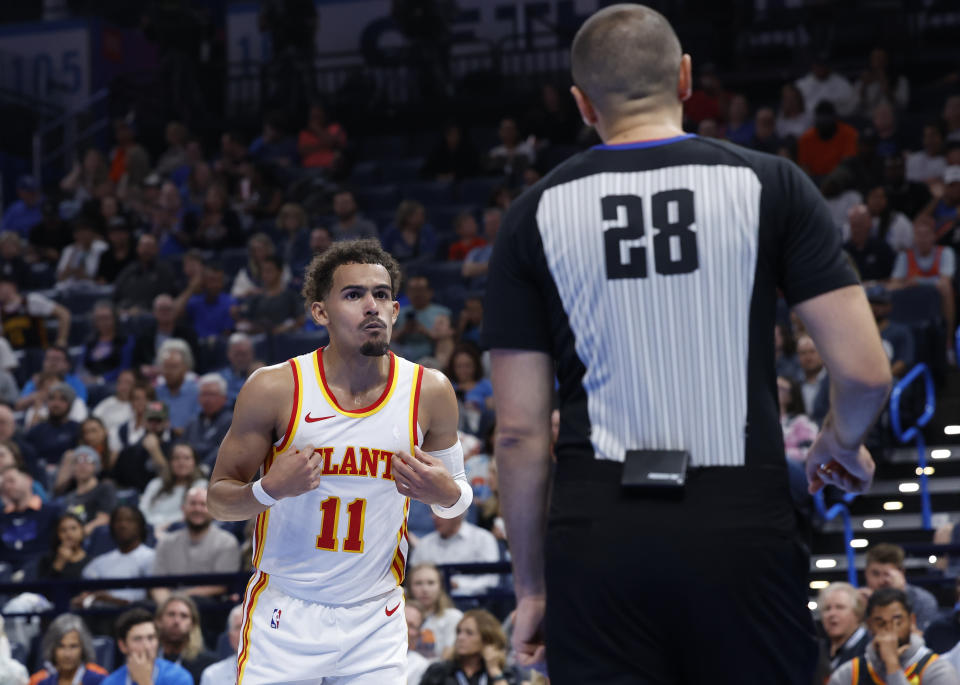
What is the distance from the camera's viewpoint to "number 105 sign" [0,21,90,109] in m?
21.4

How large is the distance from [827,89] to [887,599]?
869cm

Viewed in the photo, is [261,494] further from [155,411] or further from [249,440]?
[155,411]

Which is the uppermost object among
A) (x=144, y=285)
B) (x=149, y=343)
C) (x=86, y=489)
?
(x=144, y=285)

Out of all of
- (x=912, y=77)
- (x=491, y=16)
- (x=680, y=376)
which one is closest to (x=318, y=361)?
(x=680, y=376)

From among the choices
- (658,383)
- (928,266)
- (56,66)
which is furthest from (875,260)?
(56,66)

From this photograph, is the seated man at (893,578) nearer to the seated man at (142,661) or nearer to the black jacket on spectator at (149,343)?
the seated man at (142,661)

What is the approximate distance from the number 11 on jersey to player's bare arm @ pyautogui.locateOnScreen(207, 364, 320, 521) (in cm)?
26

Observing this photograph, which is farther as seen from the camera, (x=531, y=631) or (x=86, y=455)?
(x=86, y=455)

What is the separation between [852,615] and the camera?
26.0ft

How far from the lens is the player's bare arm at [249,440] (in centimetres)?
474

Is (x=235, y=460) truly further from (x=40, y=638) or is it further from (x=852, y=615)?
(x=40, y=638)

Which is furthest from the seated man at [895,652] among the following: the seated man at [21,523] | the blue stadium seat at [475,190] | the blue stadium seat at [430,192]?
the blue stadium seat at [430,192]

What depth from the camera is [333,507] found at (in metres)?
4.90

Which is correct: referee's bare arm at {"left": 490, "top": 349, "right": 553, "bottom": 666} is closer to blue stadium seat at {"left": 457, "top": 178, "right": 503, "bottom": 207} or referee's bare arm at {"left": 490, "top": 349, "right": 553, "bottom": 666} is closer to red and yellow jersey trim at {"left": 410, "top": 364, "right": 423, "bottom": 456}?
red and yellow jersey trim at {"left": 410, "top": 364, "right": 423, "bottom": 456}
